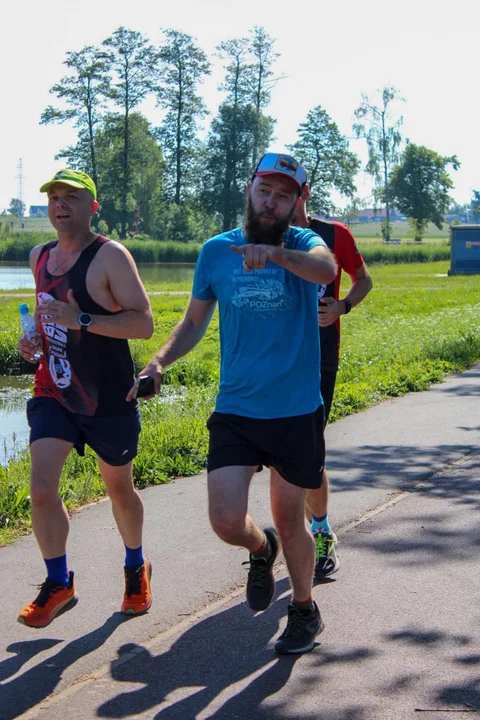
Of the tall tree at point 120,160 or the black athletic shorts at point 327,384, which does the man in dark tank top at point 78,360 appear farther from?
the tall tree at point 120,160

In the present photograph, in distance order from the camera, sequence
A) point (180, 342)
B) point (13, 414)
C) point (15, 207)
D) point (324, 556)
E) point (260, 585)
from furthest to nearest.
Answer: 1. point (15, 207)
2. point (13, 414)
3. point (324, 556)
4. point (180, 342)
5. point (260, 585)

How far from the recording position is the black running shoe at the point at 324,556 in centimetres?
513

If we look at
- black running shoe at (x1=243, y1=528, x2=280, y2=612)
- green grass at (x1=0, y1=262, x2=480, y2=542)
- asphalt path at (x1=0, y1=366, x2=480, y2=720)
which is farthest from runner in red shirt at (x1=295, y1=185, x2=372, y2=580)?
green grass at (x1=0, y1=262, x2=480, y2=542)

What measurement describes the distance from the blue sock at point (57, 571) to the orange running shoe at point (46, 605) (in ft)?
0.06

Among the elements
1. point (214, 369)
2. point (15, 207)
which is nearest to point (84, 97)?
point (214, 369)

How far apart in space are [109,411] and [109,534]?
4.98ft

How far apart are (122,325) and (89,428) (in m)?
0.49

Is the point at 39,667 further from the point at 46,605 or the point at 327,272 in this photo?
the point at 327,272

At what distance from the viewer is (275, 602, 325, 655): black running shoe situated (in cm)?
414

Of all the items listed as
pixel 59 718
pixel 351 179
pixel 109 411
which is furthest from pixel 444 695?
pixel 351 179

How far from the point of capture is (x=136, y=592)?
4.63 m

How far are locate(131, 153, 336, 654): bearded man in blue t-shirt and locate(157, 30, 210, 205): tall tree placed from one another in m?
75.0

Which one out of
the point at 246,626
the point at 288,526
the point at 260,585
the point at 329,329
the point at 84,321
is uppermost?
the point at 84,321

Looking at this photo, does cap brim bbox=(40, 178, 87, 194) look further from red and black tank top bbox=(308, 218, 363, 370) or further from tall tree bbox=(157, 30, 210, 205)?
tall tree bbox=(157, 30, 210, 205)
